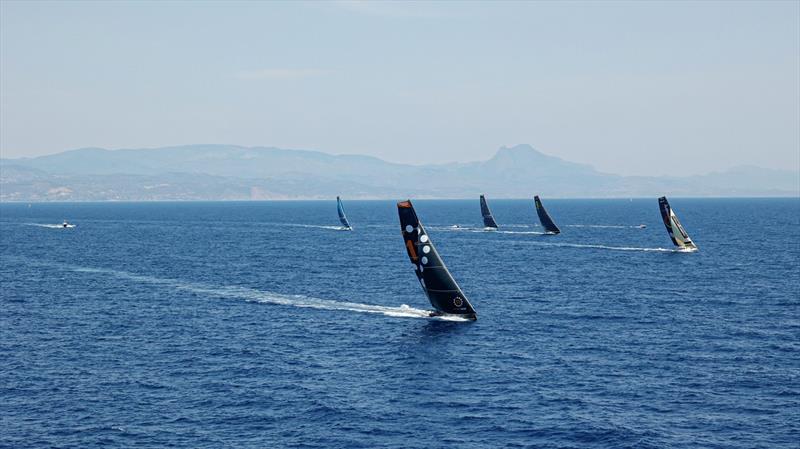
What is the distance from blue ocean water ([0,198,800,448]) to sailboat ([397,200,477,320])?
2472 mm

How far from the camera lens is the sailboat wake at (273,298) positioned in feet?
285

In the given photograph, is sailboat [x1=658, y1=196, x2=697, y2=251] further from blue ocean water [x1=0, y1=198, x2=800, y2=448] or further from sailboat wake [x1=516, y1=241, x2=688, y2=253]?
blue ocean water [x1=0, y1=198, x2=800, y2=448]

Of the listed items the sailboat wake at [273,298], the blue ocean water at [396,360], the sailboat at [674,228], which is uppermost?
the sailboat at [674,228]

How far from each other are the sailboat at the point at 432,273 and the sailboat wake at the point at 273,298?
1.09m

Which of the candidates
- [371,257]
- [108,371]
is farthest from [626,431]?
[371,257]

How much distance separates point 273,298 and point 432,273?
2555cm

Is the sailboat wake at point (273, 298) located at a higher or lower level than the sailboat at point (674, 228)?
lower

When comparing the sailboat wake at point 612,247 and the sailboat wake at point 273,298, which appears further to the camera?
the sailboat wake at point 612,247

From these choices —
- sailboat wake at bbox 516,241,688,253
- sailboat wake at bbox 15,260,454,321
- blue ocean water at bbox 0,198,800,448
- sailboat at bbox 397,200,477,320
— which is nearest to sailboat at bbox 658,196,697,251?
sailboat wake at bbox 516,241,688,253

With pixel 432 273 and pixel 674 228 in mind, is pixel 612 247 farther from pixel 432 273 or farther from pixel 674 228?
pixel 432 273

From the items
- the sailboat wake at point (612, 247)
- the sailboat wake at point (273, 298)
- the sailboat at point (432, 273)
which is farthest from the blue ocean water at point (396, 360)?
the sailboat wake at point (612, 247)

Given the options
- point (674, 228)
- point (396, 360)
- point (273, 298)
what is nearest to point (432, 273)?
point (396, 360)

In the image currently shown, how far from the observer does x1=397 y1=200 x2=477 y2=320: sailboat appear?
3219 inches

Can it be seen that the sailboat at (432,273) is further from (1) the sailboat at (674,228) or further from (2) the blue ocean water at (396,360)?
(1) the sailboat at (674,228)
